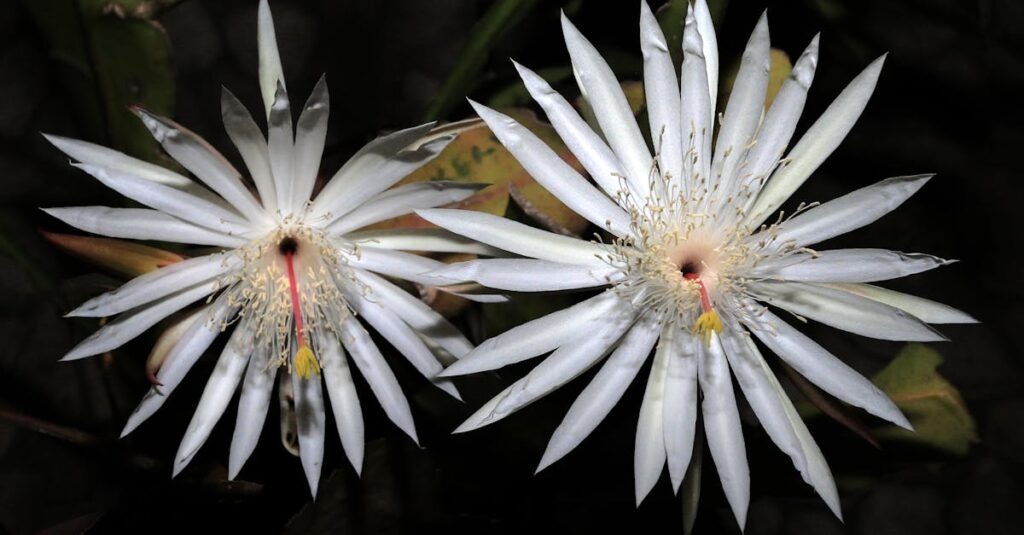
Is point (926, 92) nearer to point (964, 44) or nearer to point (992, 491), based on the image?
point (964, 44)

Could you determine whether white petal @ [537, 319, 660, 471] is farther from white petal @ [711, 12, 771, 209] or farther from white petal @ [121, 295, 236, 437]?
white petal @ [121, 295, 236, 437]

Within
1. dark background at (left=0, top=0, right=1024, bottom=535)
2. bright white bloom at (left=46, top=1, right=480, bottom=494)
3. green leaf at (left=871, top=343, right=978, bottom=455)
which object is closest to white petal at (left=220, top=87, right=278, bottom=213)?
bright white bloom at (left=46, top=1, right=480, bottom=494)

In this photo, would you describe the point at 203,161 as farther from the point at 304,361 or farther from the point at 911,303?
the point at 911,303

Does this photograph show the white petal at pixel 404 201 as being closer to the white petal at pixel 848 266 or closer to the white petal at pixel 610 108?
the white petal at pixel 610 108

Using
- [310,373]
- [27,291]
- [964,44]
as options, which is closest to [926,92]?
[964,44]

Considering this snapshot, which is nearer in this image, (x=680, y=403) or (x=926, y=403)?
(x=680, y=403)

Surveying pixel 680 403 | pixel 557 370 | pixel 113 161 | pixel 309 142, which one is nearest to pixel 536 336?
pixel 557 370
